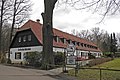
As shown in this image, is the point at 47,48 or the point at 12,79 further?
the point at 47,48

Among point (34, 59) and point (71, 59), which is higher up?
point (71, 59)

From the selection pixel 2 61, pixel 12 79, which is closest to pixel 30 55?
pixel 2 61

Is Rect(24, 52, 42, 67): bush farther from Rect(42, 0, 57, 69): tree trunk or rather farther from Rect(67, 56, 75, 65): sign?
Rect(67, 56, 75, 65): sign

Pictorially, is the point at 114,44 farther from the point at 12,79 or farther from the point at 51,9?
the point at 12,79

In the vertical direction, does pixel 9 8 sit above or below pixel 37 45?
above

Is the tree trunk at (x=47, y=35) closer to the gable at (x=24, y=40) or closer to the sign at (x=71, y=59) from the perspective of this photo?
the sign at (x=71, y=59)

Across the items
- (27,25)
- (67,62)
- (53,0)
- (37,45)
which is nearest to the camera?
(67,62)

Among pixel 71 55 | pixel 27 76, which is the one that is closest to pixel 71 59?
pixel 71 55

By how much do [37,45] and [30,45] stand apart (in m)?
2.29

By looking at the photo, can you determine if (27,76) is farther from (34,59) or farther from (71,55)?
(34,59)

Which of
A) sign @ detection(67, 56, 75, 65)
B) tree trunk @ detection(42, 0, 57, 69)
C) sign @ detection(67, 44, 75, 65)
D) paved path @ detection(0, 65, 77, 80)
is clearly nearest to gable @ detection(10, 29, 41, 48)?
tree trunk @ detection(42, 0, 57, 69)

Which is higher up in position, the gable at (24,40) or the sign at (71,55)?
the gable at (24,40)

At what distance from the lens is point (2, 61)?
43.7m

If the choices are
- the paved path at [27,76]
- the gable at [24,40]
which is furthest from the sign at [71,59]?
the gable at [24,40]
